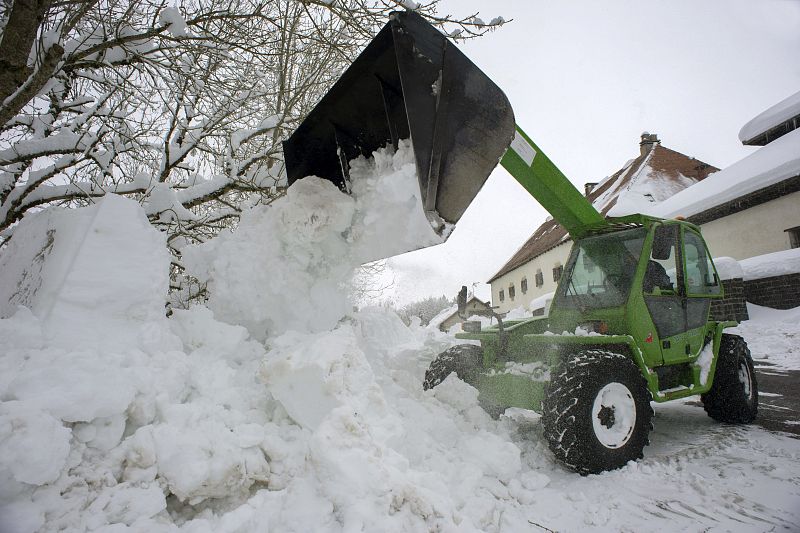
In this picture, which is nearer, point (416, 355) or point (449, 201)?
point (449, 201)

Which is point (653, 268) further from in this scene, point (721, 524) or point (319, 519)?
point (319, 519)

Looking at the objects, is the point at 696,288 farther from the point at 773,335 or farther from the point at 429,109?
the point at 773,335

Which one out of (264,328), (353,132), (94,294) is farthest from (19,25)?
(264,328)

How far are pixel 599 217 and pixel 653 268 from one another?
0.69 meters

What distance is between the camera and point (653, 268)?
3.93 meters

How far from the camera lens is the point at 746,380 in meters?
4.33

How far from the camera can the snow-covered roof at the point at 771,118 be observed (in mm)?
13586

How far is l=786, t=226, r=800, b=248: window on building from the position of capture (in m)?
11.0

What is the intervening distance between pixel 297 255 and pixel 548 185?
224cm

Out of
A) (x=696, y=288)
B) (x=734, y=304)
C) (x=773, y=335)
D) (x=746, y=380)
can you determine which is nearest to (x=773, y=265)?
(x=734, y=304)

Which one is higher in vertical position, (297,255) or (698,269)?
(297,255)

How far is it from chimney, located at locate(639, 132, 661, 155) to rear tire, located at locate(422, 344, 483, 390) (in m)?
21.7

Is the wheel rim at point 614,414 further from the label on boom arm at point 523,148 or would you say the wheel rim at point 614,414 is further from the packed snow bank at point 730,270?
the packed snow bank at point 730,270

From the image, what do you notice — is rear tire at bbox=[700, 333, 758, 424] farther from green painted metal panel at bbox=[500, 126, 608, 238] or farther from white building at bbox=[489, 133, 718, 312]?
white building at bbox=[489, 133, 718, 312]
